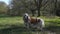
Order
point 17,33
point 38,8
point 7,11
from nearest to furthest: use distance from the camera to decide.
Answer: point 17,33 < point 38,8 < point 7,11

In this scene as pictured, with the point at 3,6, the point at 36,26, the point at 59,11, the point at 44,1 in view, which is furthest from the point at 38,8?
the point at 36,26

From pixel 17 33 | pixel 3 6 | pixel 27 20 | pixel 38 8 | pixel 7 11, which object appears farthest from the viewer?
pixel 3 6

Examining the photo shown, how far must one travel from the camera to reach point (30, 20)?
12477 mm

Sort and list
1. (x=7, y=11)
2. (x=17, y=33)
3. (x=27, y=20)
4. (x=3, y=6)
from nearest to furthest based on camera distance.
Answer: (x=17, y=33), (x=27, y=20), (x=7, y=11), (x=3, y=6)

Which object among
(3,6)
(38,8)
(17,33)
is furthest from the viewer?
(3,6)

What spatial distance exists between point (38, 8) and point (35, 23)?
19864 mm

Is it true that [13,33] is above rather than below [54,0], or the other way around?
below

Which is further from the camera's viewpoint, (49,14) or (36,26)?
(49,14)

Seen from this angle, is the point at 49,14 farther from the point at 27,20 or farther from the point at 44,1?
the point at 27,20

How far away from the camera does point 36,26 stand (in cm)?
1266

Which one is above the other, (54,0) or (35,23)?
(54,0)

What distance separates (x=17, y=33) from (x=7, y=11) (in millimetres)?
27917

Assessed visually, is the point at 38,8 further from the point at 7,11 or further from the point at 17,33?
the point at 17,33

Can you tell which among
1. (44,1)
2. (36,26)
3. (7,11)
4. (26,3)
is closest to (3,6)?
(7,11)
